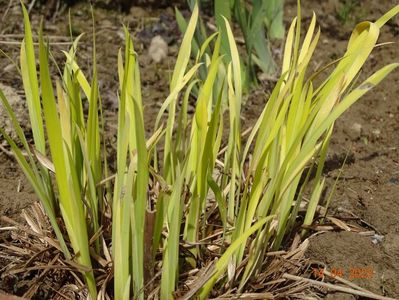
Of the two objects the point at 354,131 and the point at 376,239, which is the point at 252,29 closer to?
the point at 354,131

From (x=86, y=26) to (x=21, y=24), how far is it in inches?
9.2

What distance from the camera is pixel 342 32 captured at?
2.46 metres

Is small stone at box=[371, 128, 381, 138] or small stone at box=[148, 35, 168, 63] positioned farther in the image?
small stone at box=[148, 35, 168, 63]

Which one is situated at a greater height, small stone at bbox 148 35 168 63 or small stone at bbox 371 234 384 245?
small stone at bbox 148 35 168 63

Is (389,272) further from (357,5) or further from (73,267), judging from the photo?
(357,5)
